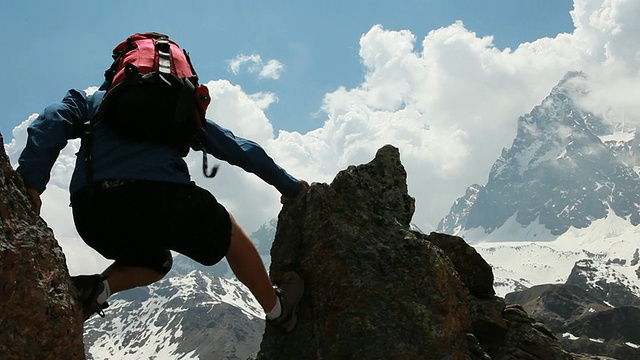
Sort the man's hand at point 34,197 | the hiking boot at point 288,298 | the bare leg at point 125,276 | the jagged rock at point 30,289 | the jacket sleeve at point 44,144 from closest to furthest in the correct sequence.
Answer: the jagged rock at point 30,289, the jacket sleeve at point 44,144, the man's hand at point 34,197, the bare leg at point 125,276, the hiking boot at point 288,298

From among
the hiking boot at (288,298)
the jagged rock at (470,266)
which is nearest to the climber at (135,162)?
the hiking boot at (288,298)

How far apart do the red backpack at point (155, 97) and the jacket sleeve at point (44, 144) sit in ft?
1.33

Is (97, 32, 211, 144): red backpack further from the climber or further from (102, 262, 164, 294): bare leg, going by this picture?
(102, 262, 164, 294): bare leg

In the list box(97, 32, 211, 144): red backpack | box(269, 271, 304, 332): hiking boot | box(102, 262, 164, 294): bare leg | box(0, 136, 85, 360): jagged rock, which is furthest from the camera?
box(269, 271, 304, 332): hiking boot

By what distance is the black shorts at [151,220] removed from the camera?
5.99 metres

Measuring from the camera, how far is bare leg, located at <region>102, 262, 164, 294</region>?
691 centimetres

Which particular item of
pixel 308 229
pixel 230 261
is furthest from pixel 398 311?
pixel 230 261

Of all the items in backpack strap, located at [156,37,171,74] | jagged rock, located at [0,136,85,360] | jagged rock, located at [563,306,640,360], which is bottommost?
jagged rock, located at [0,136,85,360]

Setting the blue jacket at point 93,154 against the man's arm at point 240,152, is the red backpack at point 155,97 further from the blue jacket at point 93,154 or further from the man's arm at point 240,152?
the man's arm at point 240,152

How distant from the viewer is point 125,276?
22.9 feet

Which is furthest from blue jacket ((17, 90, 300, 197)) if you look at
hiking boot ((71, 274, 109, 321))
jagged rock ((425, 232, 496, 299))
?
jagged rock ((425, 232, 496, 299))

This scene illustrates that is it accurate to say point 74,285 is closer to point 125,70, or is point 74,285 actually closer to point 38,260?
point 38,260

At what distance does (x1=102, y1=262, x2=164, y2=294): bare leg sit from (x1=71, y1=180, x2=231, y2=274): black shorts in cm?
27

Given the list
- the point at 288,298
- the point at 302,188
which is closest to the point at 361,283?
the point at 288,298
